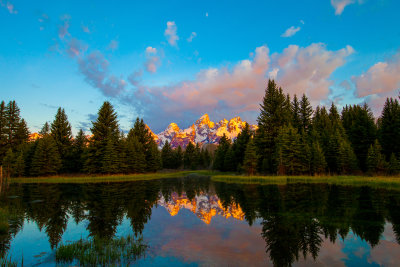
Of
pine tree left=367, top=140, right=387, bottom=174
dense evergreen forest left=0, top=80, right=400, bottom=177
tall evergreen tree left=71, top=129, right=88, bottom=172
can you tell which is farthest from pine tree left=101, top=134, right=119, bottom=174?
pine tree left=367, top=140, right=387, bottom=174

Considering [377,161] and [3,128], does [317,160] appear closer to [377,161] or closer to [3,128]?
[377,161]

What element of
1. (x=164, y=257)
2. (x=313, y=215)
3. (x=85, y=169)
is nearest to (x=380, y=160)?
(x=313, y=215)

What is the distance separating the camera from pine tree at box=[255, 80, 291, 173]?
47.7m

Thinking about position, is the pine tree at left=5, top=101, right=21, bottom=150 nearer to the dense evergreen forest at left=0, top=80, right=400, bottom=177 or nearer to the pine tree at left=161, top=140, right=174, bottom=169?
the dense evergreen forest at left=0, top=80, right=400, bottom=177

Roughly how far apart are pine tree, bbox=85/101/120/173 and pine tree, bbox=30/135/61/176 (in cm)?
652

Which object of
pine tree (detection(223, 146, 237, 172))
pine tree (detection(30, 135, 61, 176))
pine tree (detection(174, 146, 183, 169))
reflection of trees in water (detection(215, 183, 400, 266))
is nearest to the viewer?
reflection of trees in water (detection(215, 183, 400, 266))

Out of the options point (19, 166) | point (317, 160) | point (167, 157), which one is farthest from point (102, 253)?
point (167, 157)

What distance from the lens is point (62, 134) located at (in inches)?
2295

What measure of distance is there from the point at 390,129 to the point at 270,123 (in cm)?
2369

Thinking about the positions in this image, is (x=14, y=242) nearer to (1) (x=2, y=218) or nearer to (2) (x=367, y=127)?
(1) (x=2, y=218)

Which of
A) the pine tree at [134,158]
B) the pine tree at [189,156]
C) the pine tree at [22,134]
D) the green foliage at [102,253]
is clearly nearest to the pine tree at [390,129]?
the green foliage at [102,253]

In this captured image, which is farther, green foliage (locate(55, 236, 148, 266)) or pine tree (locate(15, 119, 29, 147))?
pine tree (locate(15, 119, 29, 147))

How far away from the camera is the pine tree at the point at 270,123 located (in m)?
47.7

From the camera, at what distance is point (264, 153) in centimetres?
4834
